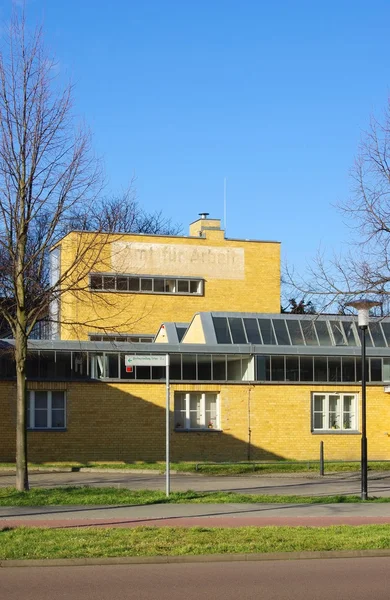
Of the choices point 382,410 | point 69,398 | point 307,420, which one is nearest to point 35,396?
point 69,398

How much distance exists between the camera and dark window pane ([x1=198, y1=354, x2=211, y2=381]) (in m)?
34.4

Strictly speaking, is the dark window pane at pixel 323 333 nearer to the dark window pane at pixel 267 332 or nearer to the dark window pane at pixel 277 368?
the dark window pane at pixel 267 332

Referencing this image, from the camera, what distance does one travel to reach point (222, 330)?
120ft

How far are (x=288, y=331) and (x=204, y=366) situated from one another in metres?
4.20

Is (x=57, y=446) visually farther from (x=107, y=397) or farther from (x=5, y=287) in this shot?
(x=5, y=287)

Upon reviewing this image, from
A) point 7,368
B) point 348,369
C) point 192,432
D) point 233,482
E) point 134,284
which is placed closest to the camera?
point 233,482

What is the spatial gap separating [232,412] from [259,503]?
15.8 metres

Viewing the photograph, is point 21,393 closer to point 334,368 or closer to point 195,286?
point 334,368

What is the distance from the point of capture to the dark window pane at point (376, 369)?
36.0 m

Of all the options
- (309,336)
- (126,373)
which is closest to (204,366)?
(126,373)

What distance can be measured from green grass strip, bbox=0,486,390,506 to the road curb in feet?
19.4

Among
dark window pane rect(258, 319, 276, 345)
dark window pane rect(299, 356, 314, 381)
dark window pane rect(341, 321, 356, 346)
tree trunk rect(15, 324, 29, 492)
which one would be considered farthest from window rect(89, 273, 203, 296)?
Answer: tree trunk rect(15, 324, 29, 492)

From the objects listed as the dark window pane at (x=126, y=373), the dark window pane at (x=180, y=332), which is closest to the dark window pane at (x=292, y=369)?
the dark window pane at (x=126, y=373)

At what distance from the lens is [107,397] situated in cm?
3278
